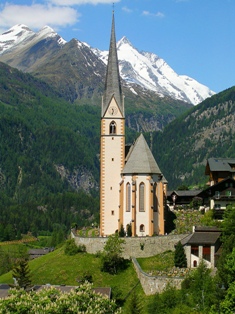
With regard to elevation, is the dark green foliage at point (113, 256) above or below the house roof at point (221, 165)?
below

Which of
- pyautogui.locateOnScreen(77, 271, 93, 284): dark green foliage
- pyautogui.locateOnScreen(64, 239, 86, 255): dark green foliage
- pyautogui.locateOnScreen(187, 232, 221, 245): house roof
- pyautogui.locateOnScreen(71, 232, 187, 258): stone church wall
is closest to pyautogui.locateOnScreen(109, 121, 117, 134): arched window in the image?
pyautogui.locateOnScreen(64, 239, 86, 255): dark green foliage

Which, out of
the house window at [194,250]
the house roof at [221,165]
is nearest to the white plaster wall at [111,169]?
the house roof at [221,165]

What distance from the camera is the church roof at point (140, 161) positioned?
112 metres

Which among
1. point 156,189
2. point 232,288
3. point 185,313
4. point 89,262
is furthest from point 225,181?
point 232,288

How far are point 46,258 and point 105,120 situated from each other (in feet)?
82.1

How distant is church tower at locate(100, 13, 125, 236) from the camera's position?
11650 centimetres

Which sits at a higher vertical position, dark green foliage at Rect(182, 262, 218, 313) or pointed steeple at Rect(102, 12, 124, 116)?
pointed steeple at Rect(102, 12, 124, 116)

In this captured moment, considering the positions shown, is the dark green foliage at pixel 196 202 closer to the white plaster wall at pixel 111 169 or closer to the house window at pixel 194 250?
the white plaster wall at pixel 111 169

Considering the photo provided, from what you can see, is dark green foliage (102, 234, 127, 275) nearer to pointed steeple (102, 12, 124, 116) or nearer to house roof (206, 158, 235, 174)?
house roof (206, 158, 235, 174)

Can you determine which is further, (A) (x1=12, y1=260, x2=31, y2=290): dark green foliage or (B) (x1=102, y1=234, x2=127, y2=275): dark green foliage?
(B) (x1=102, y1=234, x2=127, y2=275): dark green foliage

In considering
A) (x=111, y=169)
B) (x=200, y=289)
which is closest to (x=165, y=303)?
(x=200, y=289)

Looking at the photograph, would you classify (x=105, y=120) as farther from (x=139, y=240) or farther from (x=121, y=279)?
(x=121, y=279)

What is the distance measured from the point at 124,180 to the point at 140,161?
4.08m

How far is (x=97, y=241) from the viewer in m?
105
